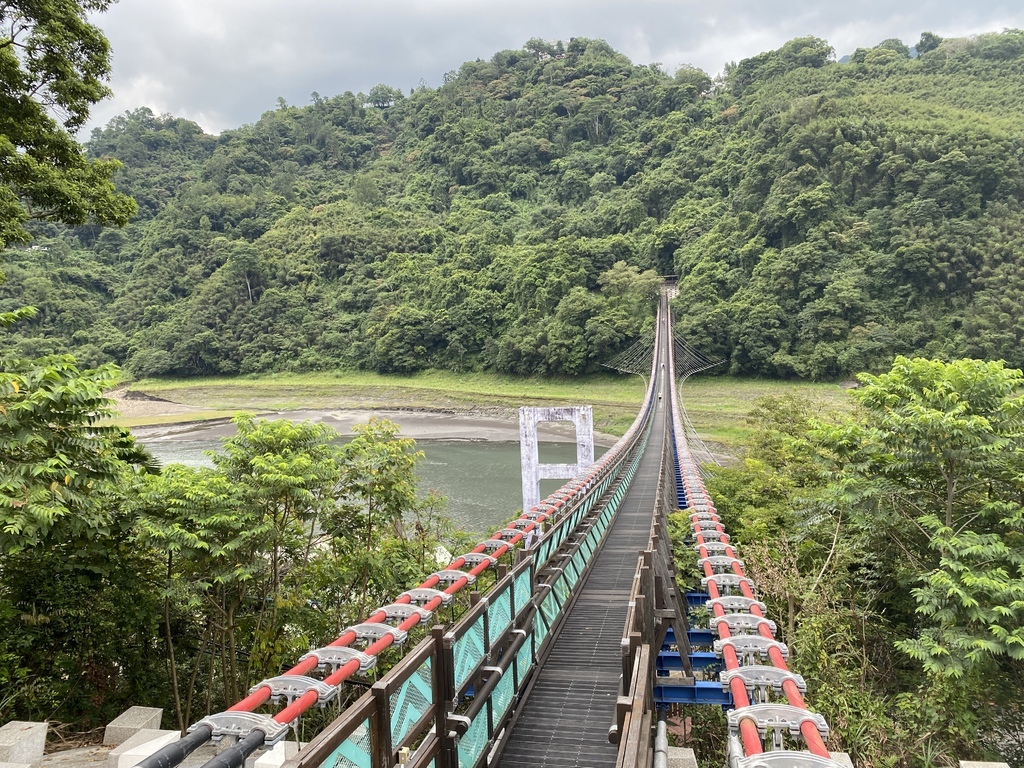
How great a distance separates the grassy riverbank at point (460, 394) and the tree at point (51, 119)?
23603 mm

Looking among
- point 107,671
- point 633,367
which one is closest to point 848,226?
point 633,367

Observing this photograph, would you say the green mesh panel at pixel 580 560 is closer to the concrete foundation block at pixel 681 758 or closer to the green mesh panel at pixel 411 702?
the concrete foundation block at pixel 681 758

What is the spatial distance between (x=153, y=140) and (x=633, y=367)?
272 feet

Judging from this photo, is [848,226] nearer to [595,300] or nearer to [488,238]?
[595,300]

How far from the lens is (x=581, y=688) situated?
3.99 meters

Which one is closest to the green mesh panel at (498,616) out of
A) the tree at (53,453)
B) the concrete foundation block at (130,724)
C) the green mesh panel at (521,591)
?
the green mesh panel at (521,591)

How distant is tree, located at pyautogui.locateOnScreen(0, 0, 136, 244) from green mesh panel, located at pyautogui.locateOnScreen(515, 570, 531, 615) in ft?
19.3

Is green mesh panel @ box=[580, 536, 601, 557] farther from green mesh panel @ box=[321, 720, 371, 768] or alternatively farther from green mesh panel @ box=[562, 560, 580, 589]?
green mesh panel @ box=[321, 720, 371, 768]

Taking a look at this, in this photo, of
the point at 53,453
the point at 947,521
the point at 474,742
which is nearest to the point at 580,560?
the point at 474,742

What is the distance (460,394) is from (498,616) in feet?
114

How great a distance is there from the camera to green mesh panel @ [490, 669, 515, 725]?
10.3 feet

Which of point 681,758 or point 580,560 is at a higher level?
point 580,560

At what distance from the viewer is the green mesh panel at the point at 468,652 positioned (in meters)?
2.64

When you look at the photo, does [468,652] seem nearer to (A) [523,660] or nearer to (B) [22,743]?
(A) [523,660]
